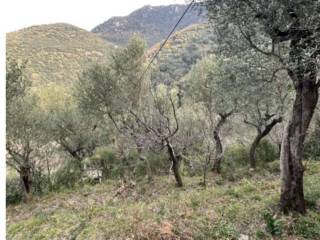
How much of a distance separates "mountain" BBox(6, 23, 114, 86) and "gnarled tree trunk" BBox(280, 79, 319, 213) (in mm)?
41904

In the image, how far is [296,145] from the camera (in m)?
9.00

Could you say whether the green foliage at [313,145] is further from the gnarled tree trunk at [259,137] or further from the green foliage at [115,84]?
the green foliage at [115,84]

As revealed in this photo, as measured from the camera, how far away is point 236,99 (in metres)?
19.3

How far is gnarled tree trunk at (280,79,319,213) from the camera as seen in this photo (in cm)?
882

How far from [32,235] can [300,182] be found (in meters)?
9.09

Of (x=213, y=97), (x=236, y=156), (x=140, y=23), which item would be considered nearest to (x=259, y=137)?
(x=236, y=156)

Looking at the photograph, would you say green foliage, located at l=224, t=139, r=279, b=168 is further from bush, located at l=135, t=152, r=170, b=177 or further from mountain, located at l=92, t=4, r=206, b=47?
mountain, located at l=92, t=4, r=206, b=47

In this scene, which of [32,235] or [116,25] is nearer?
[32,235]

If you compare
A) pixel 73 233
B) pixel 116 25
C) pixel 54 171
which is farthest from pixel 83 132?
pixel 116 25

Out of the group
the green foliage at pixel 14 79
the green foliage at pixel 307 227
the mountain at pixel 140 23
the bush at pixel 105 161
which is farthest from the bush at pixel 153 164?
the mountain at pixel 140 23

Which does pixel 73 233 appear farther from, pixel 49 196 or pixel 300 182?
pixel 49 196

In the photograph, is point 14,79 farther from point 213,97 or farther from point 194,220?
point 194,220

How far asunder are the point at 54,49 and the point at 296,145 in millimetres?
63983
